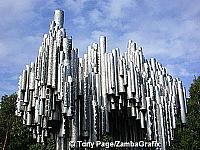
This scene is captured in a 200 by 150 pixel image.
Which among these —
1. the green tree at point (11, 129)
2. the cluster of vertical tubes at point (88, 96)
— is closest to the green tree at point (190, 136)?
the cluster of vertical tubes at point (88, 96)

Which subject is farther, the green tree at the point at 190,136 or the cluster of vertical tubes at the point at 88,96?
the green tree at the point at 190,136

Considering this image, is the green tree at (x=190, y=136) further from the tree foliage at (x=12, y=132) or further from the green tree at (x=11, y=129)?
the green tree at (x=11, y=129)

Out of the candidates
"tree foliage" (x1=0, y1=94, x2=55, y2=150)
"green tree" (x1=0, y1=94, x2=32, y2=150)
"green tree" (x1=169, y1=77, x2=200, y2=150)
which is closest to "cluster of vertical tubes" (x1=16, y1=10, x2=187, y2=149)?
"tree foliage" (x1=0, y1=94, x2=55, y2=150)

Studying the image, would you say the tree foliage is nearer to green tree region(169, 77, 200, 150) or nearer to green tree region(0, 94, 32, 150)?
green tree region(0, 94, 32, 150)

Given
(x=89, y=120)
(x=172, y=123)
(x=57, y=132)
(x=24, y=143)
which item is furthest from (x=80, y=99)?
(x=24, y=143)

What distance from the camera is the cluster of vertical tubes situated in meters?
10.9

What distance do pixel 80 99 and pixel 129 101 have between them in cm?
186

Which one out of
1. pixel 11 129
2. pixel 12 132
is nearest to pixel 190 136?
pixel 12 132

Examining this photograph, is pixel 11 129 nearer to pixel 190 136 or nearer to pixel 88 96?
pixel 190 136

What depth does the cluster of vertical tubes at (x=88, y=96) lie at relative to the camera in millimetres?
10914

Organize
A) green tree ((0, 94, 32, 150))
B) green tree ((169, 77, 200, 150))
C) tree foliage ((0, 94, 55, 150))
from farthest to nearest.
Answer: green tree ((0, 94, 32, 150)) < tree foliage ((0, 94, 55, 150)) < green tree ((169, 77, 200, 150))

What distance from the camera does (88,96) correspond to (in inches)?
452

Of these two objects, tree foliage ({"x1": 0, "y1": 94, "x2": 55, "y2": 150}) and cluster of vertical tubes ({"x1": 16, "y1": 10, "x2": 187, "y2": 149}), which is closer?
cluster of vertical tubes ({"x1": 16, "y1": 10, "x2": 187, "y2": 149})

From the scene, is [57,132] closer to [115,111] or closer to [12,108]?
[115,111]
